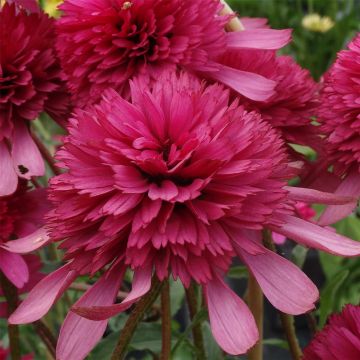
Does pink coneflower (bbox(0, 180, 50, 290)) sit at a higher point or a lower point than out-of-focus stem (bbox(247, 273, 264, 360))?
higher

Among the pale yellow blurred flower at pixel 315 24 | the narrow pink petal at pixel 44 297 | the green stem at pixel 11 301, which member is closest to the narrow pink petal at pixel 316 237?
the narrow pink petal at pixel 44 297

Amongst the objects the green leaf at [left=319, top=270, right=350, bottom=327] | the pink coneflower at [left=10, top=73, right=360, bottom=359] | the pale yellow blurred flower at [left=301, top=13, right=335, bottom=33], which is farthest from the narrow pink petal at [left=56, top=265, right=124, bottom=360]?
the pale yellow blurred flower at [left=301, top=13, right=335, bottom=33]

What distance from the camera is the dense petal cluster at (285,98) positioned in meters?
0.42

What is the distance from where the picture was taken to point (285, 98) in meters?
0.42

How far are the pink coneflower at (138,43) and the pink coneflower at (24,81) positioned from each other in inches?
1.8

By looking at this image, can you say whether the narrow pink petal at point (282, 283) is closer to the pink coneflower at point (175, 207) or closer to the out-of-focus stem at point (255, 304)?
the pink coneflower at point (175, 207)

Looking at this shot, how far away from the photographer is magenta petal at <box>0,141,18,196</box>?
0.41 metres

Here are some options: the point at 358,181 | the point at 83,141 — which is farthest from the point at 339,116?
the point at 83,141

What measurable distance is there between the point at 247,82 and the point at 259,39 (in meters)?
0.04

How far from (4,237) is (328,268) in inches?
22.2

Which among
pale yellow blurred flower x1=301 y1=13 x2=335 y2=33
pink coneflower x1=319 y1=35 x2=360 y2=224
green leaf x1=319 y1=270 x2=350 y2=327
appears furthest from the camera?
pale yellow blurred flower x1=301 y1=13 x2=335 y2=33

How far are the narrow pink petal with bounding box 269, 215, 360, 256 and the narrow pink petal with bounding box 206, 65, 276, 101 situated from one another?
3.2 inches

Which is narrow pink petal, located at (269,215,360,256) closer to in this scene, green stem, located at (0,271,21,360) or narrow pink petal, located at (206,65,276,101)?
narrow pink petal, located at (206,65,276,101)

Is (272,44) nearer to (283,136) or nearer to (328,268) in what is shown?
(283,136)
